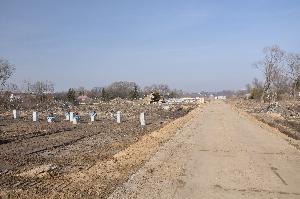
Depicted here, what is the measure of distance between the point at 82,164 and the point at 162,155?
122 inches

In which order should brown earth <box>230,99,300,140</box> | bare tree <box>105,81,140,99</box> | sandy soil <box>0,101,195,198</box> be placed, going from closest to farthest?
1. sandy soil <box>0,101,195,198</box>
2. brown earth <box>230,99,300,140</box>
3. bare tree <box>105,81,140,99</box>

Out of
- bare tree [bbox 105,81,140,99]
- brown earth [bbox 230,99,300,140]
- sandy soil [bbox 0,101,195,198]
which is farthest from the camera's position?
bare tree [bbox 105,81,140,99]

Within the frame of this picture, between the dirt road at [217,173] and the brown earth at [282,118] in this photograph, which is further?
the brown earth at [282,118]

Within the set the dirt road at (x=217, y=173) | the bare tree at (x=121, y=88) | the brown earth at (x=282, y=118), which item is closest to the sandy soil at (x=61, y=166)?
the dirt road at (x=217, y=173)

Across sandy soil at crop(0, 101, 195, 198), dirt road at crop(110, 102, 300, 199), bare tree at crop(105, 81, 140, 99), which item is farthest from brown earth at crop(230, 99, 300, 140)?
bare tree at crop(105, 81, 140, 99)

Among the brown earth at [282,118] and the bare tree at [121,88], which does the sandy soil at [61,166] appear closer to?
the brown earth at [282,118]

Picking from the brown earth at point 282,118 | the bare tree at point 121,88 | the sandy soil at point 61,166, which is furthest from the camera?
the bare tree at point 121,88

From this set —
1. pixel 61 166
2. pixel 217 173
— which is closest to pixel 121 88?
pixel 61 166

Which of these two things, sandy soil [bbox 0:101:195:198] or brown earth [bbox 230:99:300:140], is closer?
sandy soil [bbox 0:101:195:198]

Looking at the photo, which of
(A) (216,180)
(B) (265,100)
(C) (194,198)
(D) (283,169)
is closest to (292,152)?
(D) (283,169)

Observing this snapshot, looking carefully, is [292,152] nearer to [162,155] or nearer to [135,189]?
[162,155]

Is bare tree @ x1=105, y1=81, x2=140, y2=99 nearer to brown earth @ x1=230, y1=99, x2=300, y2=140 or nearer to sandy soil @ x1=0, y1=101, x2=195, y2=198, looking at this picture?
brown earth @ x1=230, y1=99, x2=300, y2=140

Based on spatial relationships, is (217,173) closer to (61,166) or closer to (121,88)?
(61,166)

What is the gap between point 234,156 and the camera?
1593cm
